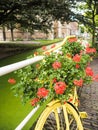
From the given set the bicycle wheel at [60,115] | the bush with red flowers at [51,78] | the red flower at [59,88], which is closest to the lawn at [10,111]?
the bicycle wheel at [60,115]

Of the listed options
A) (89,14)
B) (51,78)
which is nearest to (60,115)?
(51,78)

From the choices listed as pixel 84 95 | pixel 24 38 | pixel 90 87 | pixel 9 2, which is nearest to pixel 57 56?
pixel 84 95

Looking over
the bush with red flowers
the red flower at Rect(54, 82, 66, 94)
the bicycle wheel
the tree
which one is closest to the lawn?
the bicycle wheel

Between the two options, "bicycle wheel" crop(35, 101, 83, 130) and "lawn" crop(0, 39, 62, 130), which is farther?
"lawn" crop(0, 39, 62, 130)

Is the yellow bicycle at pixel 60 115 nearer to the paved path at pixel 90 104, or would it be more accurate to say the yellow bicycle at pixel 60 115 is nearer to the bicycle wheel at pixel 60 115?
the bicycle wheel at pixel 60 115

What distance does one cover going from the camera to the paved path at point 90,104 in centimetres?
438

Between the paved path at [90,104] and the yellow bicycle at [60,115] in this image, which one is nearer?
the yellow bicycle at [60,115]

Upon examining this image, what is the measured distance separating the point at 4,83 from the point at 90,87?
9.55ft

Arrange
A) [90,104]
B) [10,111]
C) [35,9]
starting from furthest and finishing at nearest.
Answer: [35,9] < [90,104] < [10,111]

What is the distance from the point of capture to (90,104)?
5586 mm

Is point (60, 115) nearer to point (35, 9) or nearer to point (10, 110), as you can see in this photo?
point (10, 110)

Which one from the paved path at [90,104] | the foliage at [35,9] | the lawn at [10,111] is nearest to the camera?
the paved path at [90,104]

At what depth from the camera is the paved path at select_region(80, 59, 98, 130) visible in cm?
438

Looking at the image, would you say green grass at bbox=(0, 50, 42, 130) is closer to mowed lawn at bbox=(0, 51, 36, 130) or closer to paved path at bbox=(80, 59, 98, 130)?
mowed lawn at bbox=(0, 51, 36, 130)
